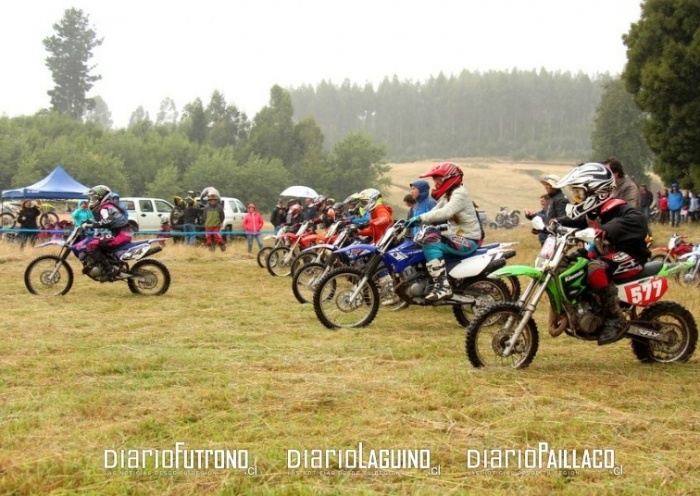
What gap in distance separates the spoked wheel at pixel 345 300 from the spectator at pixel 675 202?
19.9 meters

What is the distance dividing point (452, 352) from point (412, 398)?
6.54ft

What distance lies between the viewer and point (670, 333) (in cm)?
659

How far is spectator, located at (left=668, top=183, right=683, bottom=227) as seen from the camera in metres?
25.8

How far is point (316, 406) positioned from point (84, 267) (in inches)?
290

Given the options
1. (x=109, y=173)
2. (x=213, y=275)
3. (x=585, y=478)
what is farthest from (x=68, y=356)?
(x=109, y=173)

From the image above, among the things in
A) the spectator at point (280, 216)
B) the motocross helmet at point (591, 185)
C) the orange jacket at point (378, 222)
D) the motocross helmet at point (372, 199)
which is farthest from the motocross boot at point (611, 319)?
the spectator at point (280, 216)

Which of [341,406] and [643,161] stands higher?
[643,161]

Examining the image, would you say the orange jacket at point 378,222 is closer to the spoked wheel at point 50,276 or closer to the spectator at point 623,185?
the spectator at point 623,185

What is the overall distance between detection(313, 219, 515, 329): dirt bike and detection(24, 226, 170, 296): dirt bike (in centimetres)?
382

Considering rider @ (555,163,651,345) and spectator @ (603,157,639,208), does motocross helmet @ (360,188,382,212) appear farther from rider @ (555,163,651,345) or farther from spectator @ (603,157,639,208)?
rider @ (555,163,651,345)

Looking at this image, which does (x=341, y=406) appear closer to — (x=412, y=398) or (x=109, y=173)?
(x=412, y=398)

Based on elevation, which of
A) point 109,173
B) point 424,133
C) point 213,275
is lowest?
point 213,275

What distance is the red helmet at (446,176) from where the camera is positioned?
8586 millimetres

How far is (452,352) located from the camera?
720 cm
